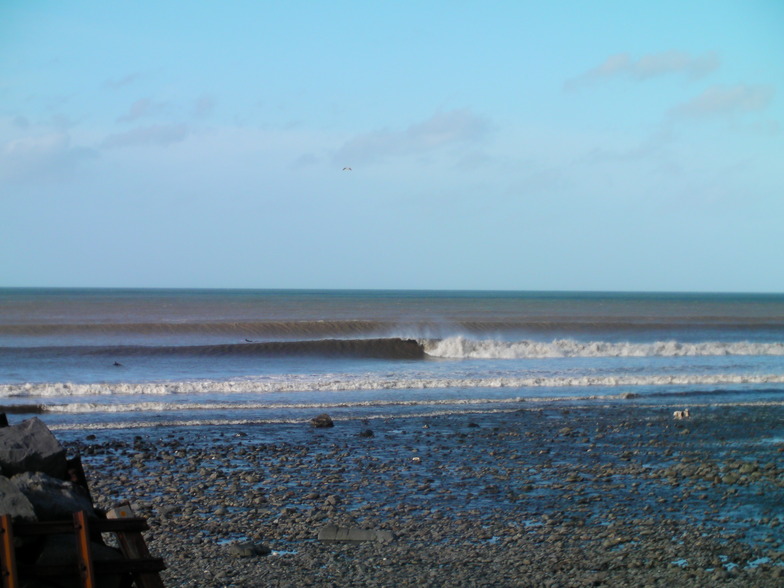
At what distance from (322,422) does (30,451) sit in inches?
373

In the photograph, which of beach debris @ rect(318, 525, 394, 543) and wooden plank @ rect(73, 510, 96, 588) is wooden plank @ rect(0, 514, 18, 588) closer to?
wooden plank @ rect(73, 510, 96, 588)

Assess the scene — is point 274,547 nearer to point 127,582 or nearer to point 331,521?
point 331,521

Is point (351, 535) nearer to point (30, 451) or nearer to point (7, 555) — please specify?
point (30, 451)

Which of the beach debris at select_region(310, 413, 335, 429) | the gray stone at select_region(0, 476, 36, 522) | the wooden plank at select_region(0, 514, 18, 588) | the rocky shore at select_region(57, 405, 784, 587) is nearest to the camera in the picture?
the wooden plank at select_region(0, 514, 18, 588)

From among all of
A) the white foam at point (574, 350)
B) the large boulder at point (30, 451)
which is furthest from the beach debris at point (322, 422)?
the white foam at point (574, 350)

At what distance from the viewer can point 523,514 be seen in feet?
27.3

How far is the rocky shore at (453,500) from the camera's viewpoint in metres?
6.62

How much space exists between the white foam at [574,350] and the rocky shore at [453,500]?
16.2 meters

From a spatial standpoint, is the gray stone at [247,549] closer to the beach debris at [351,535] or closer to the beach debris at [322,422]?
the beach debris at [351,535]

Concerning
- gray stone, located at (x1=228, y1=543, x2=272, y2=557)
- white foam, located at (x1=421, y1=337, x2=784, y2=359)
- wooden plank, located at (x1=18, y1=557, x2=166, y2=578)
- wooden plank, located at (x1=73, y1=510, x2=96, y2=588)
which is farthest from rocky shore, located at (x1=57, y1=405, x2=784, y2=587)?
white foam, located at (x1=421, y1=337, x2=784, y2=359)

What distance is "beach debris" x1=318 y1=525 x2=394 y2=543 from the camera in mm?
7359

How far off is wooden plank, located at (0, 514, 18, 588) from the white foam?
26.7 metres

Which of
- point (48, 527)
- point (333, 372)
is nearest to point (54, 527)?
point (48, 527)

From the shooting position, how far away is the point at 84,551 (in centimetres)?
396
